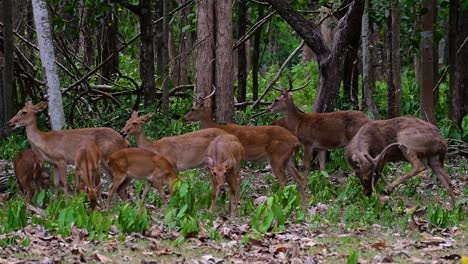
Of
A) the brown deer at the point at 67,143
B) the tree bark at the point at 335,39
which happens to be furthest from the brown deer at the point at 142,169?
the tree bark at the point at 335,39

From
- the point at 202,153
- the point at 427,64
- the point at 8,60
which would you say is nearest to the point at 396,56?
the point at 427,64

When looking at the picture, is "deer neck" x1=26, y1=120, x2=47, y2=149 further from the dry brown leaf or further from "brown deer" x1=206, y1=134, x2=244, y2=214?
the dry brown leaf

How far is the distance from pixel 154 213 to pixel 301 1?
970cm

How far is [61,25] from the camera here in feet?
57.0

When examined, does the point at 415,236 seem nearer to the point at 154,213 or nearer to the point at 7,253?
the point at 154,213

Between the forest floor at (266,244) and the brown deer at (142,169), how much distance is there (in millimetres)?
1103

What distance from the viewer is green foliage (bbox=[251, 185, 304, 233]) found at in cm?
911

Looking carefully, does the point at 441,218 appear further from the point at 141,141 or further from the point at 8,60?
the point at 8,60

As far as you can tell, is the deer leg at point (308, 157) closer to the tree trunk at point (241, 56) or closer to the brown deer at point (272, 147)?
the brown deer at point (272, 147)

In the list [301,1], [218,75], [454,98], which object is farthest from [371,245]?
[301,1]

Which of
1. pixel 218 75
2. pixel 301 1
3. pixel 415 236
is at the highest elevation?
pixel 301 1

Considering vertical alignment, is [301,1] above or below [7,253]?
above

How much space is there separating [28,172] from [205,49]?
6090 millimetres

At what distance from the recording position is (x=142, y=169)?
11258mm
